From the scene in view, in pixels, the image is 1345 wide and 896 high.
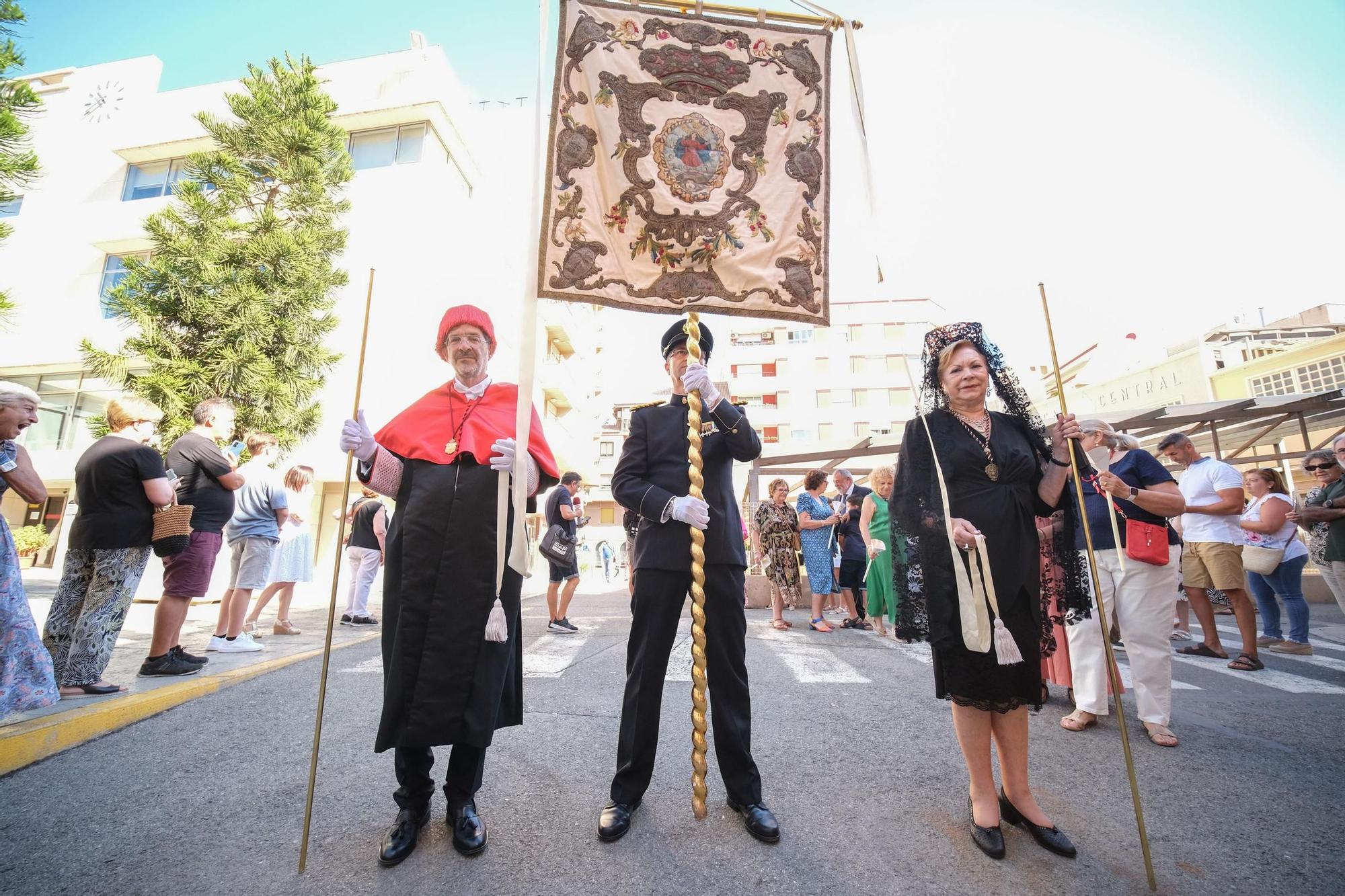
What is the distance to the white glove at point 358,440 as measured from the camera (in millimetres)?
2525

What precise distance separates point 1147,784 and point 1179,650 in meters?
4.60

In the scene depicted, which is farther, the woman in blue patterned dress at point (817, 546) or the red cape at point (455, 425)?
the woman in blue patterned dress at point (817, 546)

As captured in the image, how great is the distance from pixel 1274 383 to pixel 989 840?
3775 cm

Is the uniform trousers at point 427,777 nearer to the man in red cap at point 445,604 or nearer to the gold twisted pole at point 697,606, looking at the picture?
the man in red cap at point 445,604

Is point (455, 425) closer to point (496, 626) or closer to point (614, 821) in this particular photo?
point (496, 626)

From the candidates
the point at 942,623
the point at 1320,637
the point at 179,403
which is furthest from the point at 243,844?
the point at 179,403

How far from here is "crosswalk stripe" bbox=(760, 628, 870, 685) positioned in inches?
194

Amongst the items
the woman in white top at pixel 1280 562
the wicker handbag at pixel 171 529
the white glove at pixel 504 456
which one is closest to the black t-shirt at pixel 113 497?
the wicker handbag at pixel 171 529

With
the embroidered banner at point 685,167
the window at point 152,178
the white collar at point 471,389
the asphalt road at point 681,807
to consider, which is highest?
the window at point 152,178

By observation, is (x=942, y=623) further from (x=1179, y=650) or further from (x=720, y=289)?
(x=1179, y=650)

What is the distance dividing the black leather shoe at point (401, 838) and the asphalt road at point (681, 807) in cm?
4

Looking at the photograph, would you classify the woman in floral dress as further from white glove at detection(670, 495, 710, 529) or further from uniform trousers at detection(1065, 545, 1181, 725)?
white glove at detection(670, 495, 710, 529)

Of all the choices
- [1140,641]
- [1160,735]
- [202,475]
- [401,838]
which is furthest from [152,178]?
[1160,735]

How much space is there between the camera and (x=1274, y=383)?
2862 cm
